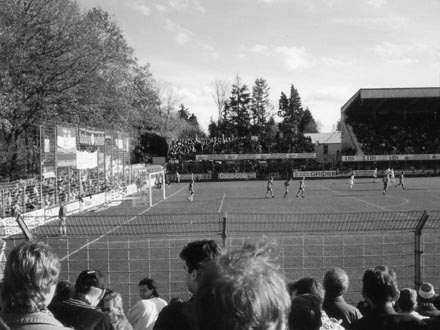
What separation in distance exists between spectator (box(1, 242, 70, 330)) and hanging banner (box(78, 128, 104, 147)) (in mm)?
28020

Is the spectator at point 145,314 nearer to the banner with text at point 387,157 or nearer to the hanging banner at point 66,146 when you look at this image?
the hanging banner at point 66,146

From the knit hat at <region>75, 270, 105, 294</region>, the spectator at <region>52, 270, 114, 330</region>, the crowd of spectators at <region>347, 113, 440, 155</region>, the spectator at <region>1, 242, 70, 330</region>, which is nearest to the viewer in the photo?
the spectator at <region>1, 242, 70, 330</region>

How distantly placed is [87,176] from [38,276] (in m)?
35.8

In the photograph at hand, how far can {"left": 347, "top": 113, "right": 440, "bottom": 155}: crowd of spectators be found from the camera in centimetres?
7388

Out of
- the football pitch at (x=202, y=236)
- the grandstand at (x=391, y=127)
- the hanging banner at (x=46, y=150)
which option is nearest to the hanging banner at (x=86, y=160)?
the hanging banner at (x=46, y=150)

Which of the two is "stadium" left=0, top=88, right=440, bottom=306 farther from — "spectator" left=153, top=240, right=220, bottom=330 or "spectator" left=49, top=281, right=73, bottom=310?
Answer: "spectator" left=49, top=281, right=73, bottom=310

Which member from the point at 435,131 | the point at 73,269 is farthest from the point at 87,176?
the point at 435,131

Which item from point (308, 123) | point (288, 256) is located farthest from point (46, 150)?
point (308, 123)

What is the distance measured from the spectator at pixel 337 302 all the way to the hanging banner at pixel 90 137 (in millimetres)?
26705

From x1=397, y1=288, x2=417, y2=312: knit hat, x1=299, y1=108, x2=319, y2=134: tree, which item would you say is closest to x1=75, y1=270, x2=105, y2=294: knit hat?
x1=397, y1=288, x2=417, y2=312: knit hat

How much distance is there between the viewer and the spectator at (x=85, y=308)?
11.6 feet

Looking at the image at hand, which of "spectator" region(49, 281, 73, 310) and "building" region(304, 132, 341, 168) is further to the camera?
"building" region(304, 132, 341, 168)

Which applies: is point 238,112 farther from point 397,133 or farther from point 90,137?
point 90,137

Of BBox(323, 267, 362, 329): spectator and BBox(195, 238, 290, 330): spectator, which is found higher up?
BBox(195, 238, 290, 330): spectator
